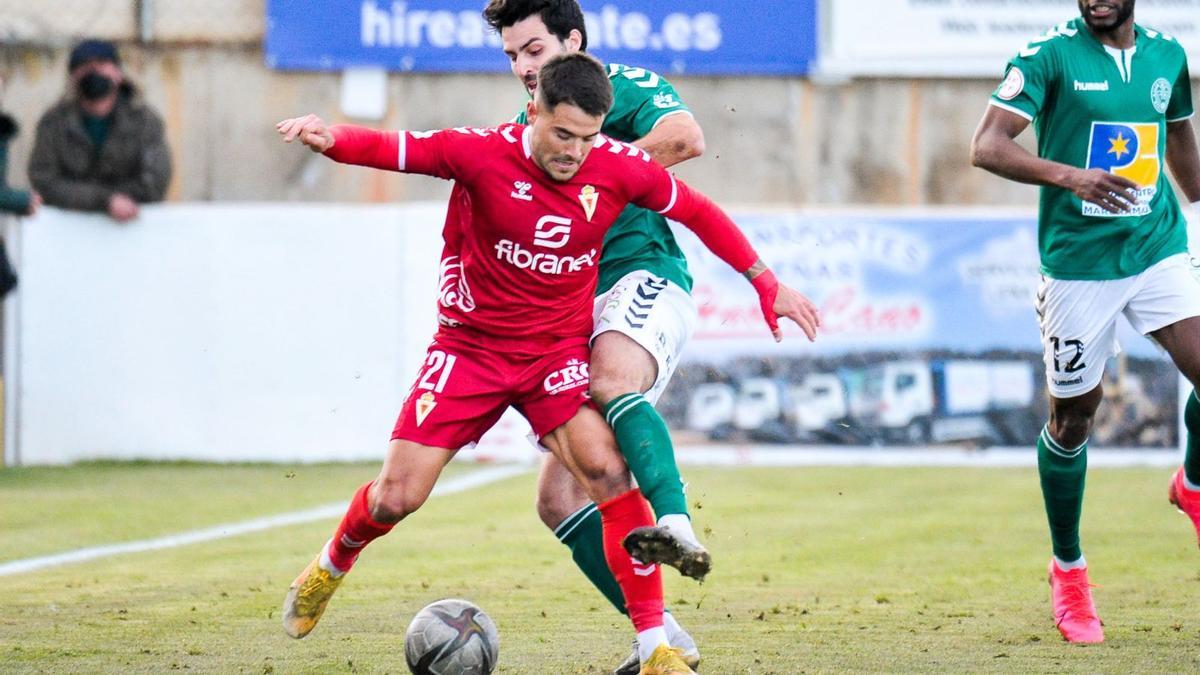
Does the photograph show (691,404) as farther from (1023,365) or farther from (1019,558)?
(1019,558)

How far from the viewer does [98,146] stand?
43.6 feet

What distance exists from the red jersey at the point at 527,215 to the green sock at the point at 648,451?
0.37 m

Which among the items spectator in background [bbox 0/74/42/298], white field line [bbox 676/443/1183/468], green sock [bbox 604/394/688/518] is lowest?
white field line [bbox 676/443/1183/468]

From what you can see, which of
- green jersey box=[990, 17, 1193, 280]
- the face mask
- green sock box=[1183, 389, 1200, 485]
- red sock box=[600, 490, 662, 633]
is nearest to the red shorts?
red sock box=[600, 490, 662, 633]

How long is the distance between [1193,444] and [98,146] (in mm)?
8981

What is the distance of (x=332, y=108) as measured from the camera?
1568 centimetres

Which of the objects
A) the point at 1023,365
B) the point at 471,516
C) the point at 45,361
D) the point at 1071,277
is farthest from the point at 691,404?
the point at 1071,277

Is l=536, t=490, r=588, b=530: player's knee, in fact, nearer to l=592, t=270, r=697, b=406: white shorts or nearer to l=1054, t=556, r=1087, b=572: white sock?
l=592, t=270, r=697, b=406: white shorts

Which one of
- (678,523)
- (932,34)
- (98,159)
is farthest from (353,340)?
(678,523)

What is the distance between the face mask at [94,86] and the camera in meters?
13.3

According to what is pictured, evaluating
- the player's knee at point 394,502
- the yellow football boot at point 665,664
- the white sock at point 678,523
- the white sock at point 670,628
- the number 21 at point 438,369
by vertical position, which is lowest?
the white sock at point 670,628

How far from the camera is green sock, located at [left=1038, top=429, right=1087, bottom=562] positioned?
6480mm

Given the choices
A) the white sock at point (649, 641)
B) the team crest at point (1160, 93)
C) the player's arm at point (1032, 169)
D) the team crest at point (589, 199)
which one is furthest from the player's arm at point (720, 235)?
the team crest at point (1160, 93)

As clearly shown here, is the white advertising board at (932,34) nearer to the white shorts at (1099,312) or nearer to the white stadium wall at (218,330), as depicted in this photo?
the white stadium wall at (218,330)
